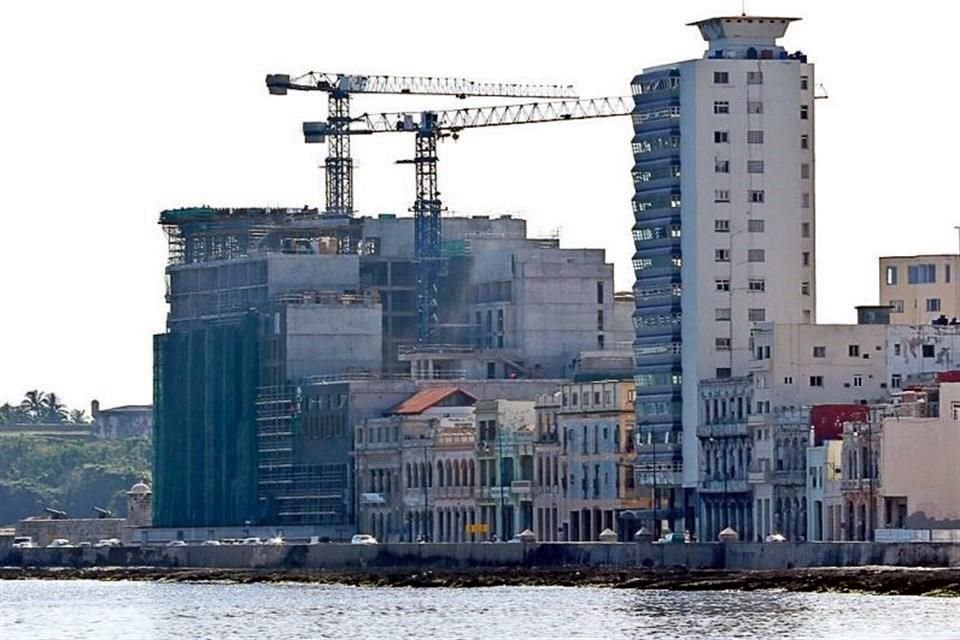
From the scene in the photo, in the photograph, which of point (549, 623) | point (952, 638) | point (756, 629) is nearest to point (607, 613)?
point (549, 623)

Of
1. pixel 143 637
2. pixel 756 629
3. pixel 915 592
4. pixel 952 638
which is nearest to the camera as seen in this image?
pixel 952 638

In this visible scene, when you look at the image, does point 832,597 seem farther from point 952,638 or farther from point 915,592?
point 952,638

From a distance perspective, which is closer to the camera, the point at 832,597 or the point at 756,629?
the point at 756,629

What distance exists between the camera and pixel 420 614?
630 ft

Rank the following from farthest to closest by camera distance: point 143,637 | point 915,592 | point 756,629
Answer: point 915,592 < point 143,637 < point 756,629

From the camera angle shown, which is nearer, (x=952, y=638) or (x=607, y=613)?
(x=952, y=638)

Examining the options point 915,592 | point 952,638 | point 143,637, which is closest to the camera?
point 952,638

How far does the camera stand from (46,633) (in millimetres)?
181375

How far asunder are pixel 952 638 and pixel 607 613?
34.6 m

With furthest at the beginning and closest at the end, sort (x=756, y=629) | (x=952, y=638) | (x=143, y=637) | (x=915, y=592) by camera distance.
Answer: (x=915, y=592), (x=143, y=637), (x=756, y=629), (x=952, y=638)

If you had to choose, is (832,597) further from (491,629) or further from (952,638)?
(952,638)

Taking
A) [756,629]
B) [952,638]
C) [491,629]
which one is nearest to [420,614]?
[491,629]

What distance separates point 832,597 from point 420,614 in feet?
61.8

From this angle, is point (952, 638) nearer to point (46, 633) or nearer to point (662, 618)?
point (662, 618)
